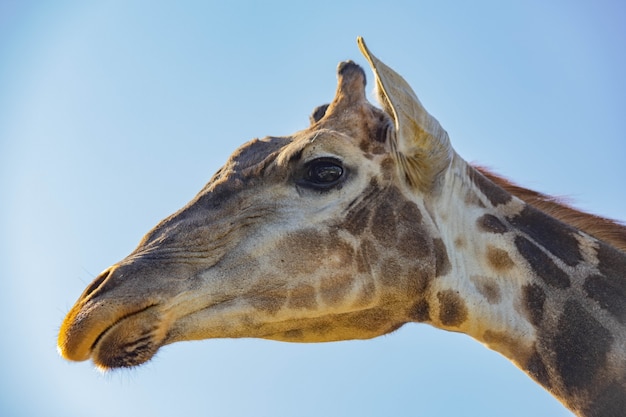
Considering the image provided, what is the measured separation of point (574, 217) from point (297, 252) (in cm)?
232

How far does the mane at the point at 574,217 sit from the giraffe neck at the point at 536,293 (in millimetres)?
506

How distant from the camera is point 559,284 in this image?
196 inches

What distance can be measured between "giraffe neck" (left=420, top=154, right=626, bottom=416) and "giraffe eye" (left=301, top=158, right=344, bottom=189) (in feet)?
2.54

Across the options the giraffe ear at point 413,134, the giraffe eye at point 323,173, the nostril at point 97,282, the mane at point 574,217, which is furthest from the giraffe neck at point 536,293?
the nostril at point 97,282

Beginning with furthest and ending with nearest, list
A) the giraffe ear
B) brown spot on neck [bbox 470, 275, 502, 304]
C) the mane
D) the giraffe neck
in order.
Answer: the mane < the giraffe ear < brown spot on neck [bbox 470, 275, 502, 304] < the giraffe neck

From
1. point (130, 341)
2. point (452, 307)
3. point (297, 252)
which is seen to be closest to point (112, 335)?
point (130, 341)

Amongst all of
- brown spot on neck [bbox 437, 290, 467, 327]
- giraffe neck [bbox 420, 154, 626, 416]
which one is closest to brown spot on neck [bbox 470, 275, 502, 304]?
giraffe neck [bbox 420, 154, 626, 416]

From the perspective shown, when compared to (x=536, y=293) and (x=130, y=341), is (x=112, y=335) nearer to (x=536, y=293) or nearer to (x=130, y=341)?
(x=130, y=341)

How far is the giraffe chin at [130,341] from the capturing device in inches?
181

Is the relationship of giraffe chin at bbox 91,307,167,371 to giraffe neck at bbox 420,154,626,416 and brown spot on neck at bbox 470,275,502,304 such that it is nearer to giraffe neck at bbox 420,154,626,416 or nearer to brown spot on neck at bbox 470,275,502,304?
giraffe neck at bbox 420,154,626,416

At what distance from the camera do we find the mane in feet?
18.8

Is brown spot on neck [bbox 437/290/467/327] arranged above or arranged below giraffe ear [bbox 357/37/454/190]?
below

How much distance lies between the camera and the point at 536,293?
197 inches

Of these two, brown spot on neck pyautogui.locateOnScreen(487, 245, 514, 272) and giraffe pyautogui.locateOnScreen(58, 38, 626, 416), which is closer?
giraffe pyautogui.locateOnScreen(58, 38, 626, 416)
